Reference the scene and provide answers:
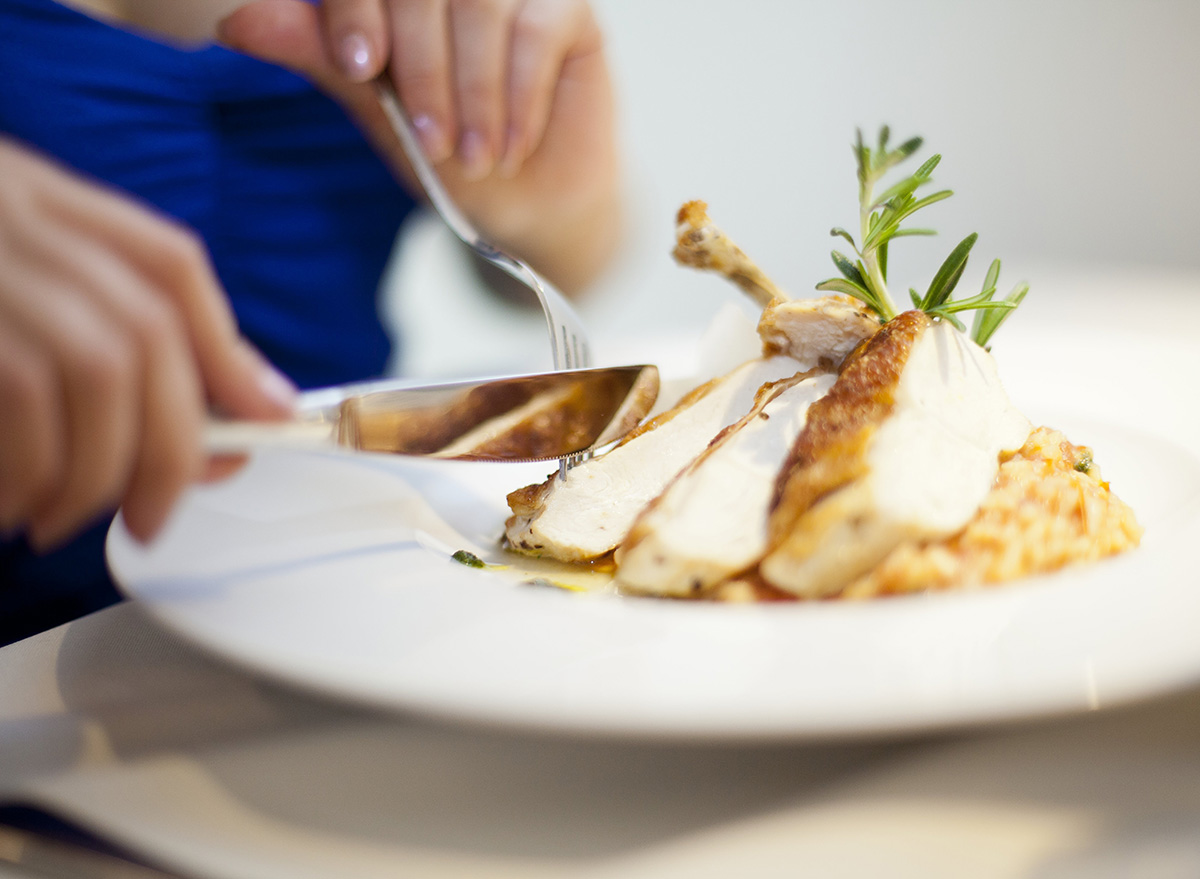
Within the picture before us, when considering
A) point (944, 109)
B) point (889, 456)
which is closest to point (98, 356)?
point (889, 456)

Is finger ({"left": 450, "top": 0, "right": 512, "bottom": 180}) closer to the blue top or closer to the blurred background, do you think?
the blue top

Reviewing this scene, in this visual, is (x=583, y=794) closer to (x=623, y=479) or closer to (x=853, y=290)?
(x=623, y=479)

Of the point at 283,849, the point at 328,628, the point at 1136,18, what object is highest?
the point at 1136,18

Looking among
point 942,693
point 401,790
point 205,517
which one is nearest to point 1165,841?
point 942,693

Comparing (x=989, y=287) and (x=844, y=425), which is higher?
(x=989, y=287)

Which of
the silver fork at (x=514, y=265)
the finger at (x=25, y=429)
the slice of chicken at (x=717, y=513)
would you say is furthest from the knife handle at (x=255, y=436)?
the silver fork at (x=514, y=265)

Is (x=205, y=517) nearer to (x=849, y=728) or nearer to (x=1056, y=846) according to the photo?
(x=849, y=728)

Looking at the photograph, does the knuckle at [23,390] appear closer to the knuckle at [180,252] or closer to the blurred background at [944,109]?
the knuckle at [180,252]
